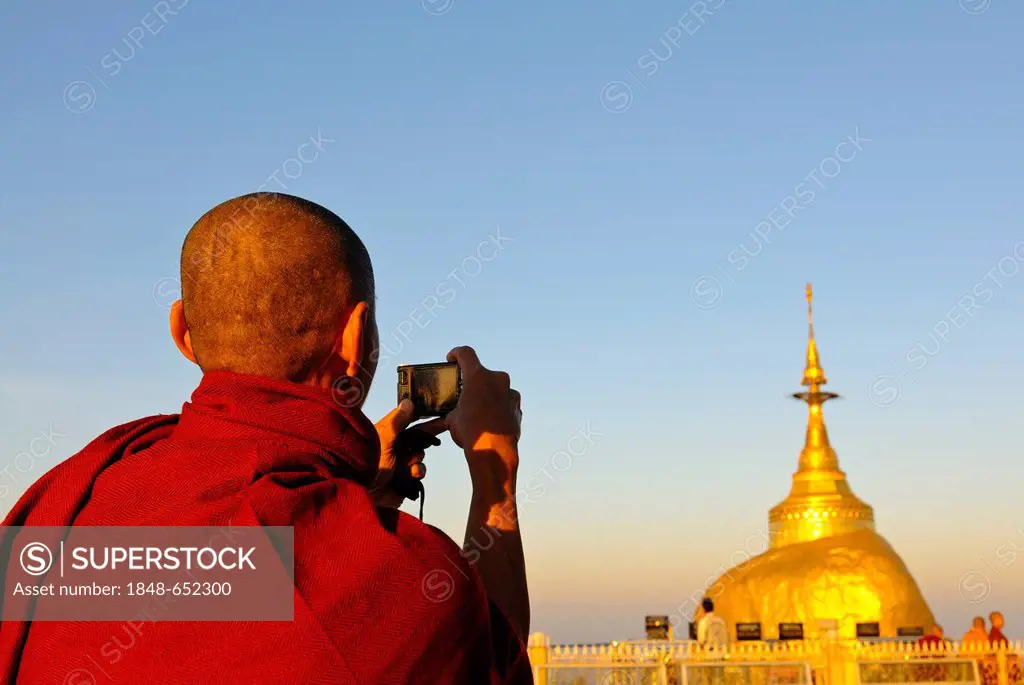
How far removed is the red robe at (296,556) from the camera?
1.61 meters

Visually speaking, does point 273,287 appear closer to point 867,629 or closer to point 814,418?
point 867,629

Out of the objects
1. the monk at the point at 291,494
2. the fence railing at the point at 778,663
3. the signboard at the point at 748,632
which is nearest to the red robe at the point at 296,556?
the monk at the point at 291,494

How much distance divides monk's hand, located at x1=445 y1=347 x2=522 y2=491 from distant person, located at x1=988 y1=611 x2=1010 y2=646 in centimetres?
1852

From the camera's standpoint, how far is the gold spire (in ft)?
111

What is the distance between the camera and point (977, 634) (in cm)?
1900

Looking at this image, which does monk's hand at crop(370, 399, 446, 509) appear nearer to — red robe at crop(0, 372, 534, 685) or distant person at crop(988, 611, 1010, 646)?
red robe at crop(0, 372, 534, 685)

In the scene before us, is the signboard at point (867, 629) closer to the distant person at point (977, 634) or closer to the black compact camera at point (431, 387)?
the distant person at point (977, 634)

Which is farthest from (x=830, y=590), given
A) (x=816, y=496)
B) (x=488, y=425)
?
(x=488, y=425)

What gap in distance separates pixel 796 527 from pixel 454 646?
111 ft

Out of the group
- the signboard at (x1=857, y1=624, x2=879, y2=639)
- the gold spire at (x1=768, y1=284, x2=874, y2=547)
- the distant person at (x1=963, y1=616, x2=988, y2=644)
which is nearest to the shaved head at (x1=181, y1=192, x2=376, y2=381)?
the distant person at (x1=963, y1=616, x2=988, y2=644)

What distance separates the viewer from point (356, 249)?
6.16 feet

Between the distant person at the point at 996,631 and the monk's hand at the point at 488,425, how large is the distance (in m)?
18.5

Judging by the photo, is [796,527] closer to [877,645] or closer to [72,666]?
[877,645]

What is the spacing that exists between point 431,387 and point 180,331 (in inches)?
17.9
